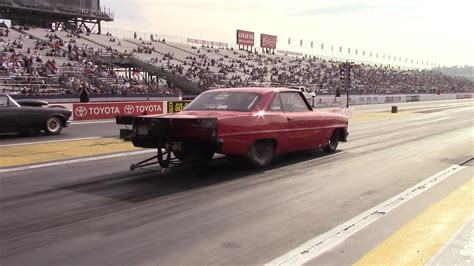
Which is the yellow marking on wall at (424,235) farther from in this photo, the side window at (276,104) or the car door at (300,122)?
the side window at (276,104)

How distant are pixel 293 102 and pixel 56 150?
218 inches

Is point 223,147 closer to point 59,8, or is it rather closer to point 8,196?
point 8,196

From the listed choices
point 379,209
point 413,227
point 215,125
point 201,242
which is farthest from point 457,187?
point 201,242

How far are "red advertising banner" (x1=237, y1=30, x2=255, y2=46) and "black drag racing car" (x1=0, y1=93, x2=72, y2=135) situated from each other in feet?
191

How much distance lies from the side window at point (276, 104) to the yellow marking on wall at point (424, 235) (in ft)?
11.1

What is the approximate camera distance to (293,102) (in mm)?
9875

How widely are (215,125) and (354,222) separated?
111 inches

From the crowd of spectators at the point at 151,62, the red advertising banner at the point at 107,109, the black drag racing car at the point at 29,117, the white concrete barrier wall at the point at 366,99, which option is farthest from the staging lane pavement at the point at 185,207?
the crowd of spectators at the point at 151,62

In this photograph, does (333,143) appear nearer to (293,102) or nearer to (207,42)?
(293,102)

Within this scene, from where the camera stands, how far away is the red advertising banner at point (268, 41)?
76.8 m

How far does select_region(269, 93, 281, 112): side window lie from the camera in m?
9.14

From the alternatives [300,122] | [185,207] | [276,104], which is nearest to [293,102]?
[300,122]

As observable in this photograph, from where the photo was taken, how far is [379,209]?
20.6 feet

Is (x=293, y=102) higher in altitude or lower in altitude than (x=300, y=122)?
higher
